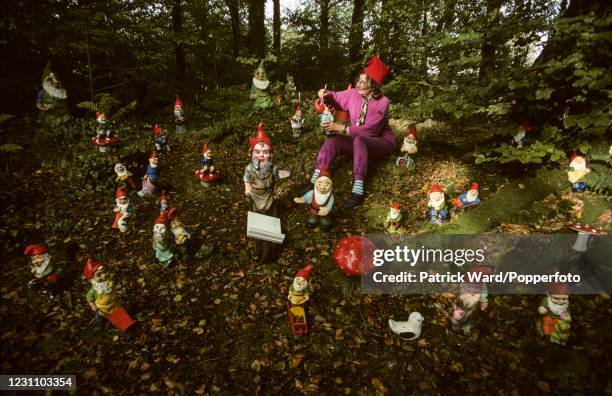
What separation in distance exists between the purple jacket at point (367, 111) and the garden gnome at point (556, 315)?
3.57m

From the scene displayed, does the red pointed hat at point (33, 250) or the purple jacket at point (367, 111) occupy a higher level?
the purple jacket at point (367, 111)

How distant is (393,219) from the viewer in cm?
483

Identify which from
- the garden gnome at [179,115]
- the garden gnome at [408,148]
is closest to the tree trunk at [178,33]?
the garden gnome at [179,115]

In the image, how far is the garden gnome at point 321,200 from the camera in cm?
480

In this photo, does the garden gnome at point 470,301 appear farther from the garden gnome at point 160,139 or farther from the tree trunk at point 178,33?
the tree trunk at point 178,33

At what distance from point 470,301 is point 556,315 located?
884mm

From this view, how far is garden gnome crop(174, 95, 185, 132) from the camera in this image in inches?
305

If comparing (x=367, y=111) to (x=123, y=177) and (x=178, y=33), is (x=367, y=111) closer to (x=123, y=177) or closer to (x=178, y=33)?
(x=123, y=177)

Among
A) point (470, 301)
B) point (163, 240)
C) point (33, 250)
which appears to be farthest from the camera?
point (163, 240)

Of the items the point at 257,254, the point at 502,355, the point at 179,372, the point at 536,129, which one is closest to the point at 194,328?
the point at 179,372

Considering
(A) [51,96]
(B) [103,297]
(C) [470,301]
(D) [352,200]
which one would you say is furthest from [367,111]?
(A) [51,96]

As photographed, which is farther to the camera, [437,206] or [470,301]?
[437,206]

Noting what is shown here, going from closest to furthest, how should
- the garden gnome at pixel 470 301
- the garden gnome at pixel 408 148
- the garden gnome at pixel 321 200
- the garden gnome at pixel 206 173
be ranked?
the garden gnome at pixel 470 301 < the garden gnome at pixel 321 200 < the garden gnome at pixel 408 148 < the garden gnome at pixel 206 173

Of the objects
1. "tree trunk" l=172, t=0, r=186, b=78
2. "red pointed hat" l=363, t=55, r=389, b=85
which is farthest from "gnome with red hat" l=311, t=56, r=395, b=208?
"tree trunk" l=172, t=0, r=186, b=78
